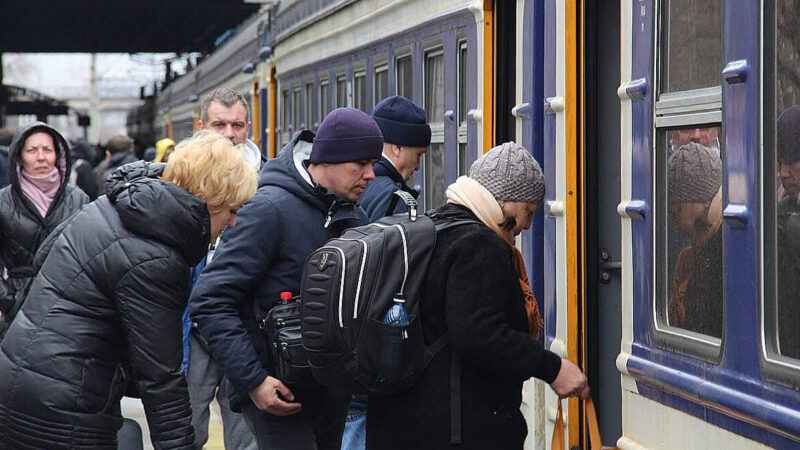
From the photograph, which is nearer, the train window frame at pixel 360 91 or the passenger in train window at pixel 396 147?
the passenger in train window at pixel 396 147

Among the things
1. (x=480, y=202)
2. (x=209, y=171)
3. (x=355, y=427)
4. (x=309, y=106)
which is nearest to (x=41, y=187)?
(x=355, y=427)

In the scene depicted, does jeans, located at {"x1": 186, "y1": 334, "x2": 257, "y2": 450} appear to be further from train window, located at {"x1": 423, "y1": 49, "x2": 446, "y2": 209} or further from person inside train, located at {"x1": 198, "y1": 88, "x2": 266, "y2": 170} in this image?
train window, located at {"x1": 423, "y1": 49, "x2": 446, "y2": 209}

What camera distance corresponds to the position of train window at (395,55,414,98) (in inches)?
312

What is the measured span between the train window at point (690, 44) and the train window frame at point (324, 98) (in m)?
6.52

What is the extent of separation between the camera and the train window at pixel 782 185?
11.0 ft

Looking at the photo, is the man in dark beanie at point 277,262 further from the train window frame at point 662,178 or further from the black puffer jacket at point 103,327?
the train window frame at point 662,178

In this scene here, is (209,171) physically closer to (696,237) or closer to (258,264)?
(258,264)

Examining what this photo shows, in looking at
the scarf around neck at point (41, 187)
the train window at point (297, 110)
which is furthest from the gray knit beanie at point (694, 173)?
the train window at point (297, 110)

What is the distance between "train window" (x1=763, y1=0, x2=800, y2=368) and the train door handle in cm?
182

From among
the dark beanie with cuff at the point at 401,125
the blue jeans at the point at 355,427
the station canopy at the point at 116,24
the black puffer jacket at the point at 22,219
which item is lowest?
the blue jeans at the point at 355,427

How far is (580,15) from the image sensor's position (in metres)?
5.35

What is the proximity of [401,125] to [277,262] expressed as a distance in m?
1.19

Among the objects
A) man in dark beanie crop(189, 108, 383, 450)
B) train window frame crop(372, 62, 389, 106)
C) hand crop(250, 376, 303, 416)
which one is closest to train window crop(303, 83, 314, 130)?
train window frame crop(372, 62, 389, 106)

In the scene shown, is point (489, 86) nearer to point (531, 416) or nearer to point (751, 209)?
point (531, 416)
